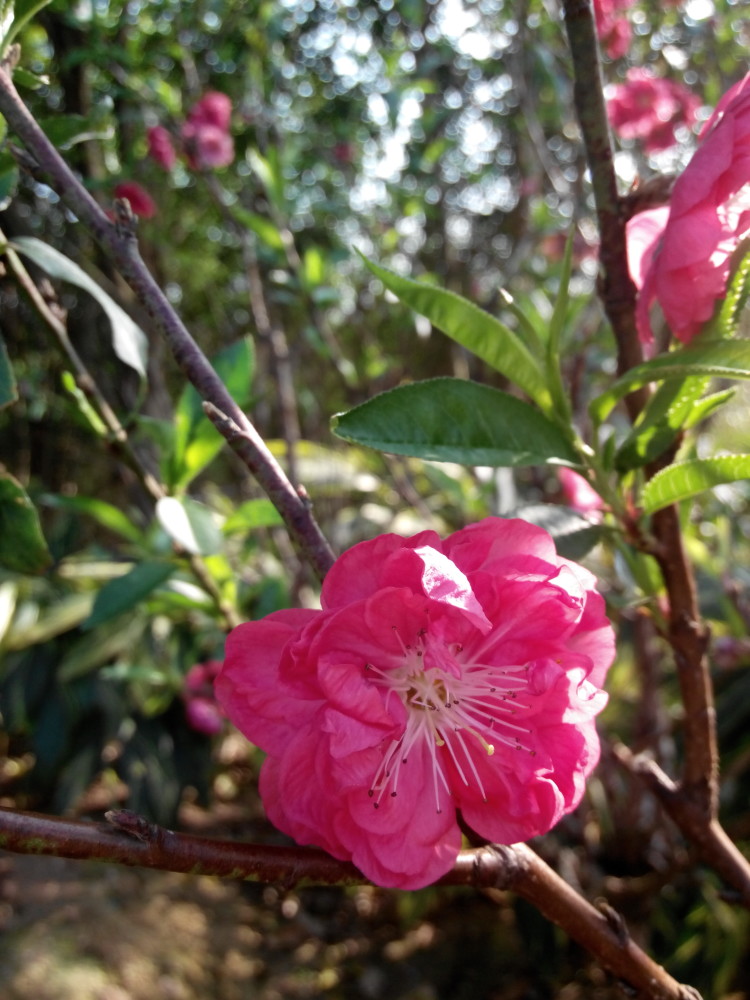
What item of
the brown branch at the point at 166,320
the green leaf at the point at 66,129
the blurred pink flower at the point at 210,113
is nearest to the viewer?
the brown branch at the point at 166,320

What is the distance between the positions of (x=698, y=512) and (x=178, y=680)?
1.30 meters

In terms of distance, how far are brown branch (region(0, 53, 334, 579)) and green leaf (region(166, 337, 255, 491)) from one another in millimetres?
308

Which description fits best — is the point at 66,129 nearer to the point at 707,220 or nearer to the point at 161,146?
the point at 707,220

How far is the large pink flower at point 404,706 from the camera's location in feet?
1.50

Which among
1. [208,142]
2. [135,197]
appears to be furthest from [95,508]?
[208,142]

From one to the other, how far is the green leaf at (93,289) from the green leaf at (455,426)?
0.36 metres

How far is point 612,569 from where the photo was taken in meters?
1.01

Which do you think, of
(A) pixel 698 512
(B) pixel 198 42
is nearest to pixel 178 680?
(A) pixel 698 512

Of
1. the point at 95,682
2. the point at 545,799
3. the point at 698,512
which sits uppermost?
the point at 545,799

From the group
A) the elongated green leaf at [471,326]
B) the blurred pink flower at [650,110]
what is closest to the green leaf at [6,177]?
the elongated green leaf at [471,326]

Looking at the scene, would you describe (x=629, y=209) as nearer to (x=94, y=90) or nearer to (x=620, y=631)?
(x=620, y=631)

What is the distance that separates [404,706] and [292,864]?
0.39ft

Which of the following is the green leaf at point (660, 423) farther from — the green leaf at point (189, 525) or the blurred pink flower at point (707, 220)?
the green leaf at point (189, 525)

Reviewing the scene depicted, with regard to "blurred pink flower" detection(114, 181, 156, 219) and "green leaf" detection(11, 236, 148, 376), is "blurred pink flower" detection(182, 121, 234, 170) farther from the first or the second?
"green leaf" detection(11, 236, 148, 376)
